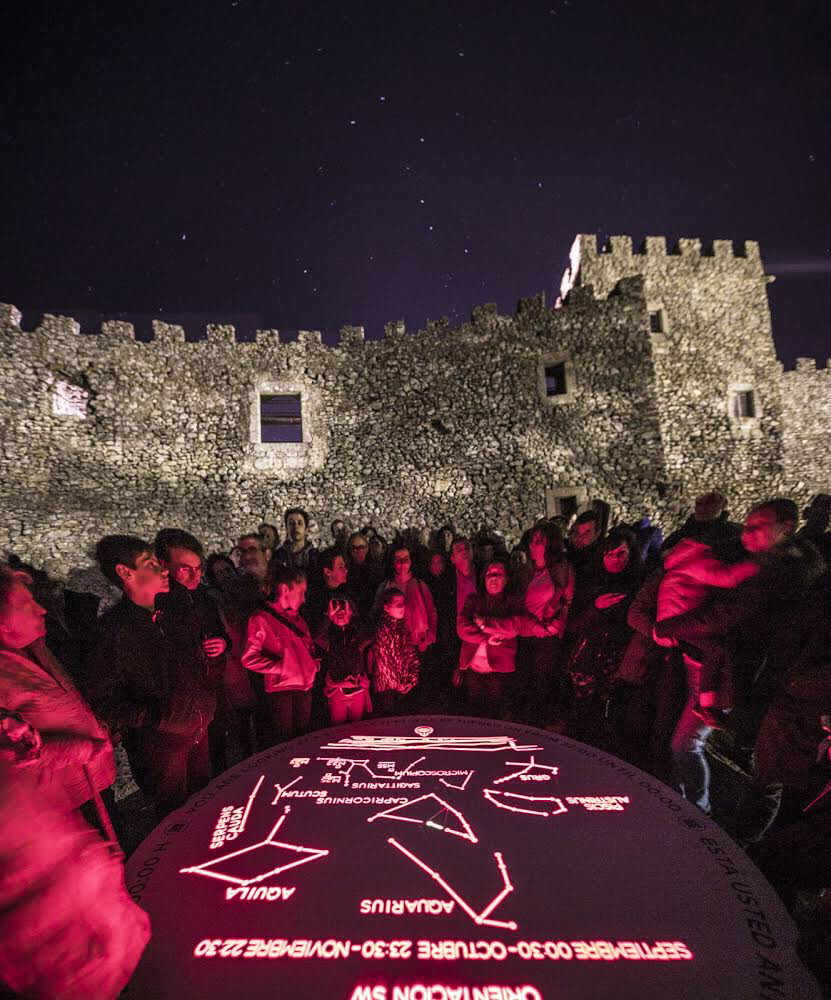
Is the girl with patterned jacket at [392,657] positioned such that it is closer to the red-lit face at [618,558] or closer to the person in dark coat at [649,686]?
the person in dark coat at [649,686]

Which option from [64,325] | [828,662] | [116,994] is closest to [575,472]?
[828,662]

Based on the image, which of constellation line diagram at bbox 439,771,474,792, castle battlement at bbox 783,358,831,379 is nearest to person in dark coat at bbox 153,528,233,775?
constellation line diagram at bbox 439,771,474,792

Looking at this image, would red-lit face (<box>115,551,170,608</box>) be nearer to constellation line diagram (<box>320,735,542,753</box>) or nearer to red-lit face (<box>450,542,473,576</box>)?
constellation line diagram (<box>320,735,542,753</box>)

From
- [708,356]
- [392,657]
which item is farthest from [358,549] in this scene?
[708,356]

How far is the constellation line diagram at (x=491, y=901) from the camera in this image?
1.51 m

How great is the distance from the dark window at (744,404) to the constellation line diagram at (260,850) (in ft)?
50.4

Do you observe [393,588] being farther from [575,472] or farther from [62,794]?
[575,472]

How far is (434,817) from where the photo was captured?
6.77 ft

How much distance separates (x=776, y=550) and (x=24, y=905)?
3802 millimetres

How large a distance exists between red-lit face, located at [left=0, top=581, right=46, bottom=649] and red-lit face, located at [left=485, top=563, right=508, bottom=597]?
308 cm

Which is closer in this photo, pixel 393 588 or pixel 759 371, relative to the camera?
pixel 393 588

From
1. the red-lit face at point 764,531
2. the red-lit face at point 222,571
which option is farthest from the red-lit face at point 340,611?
the red-lit face at point 764,531

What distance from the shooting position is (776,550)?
2.82 m

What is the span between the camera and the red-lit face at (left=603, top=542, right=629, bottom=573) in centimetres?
373
